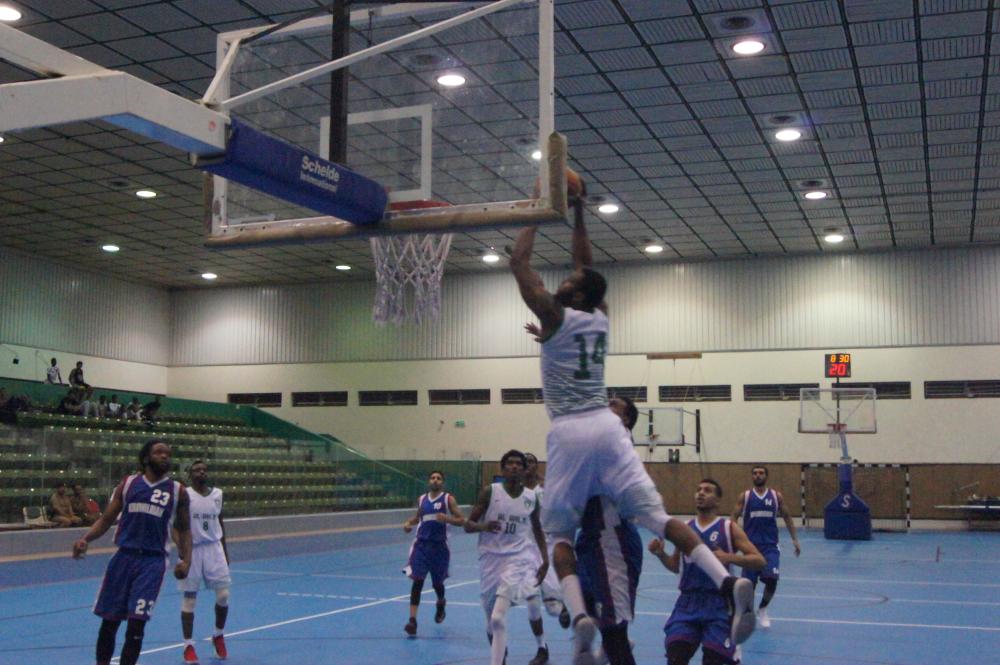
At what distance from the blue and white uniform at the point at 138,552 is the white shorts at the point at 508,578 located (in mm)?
3034

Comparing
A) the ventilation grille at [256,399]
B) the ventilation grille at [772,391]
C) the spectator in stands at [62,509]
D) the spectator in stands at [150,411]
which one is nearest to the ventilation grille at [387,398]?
the ventilation grille at [256,399]

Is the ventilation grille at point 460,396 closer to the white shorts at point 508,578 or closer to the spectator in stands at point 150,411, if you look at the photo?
the spectator in stands at point 150,411

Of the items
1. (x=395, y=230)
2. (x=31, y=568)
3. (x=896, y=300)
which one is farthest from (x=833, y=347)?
(x=395, y=230)

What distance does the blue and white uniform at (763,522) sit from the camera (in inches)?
492

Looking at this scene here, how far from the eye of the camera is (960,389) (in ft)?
90.4

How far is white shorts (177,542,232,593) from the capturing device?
1073cm

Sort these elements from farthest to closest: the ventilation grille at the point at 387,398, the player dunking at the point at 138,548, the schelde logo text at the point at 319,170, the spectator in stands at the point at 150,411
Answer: the ventilation grille at the point at 387,398, the spectator in stands at the point at 150,411, the player dunking at the point at 138,548, the schelde logo text at the point at 319,170

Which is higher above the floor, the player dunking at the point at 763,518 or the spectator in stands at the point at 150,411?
the spectator in stands at the point at 150,411

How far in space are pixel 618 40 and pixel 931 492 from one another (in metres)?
17.6

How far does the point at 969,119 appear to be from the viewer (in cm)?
1864

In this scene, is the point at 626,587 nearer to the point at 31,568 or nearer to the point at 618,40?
the point at 618,40

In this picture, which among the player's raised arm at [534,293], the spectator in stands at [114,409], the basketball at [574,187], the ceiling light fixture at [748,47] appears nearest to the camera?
the player's raised arm at [534,293]

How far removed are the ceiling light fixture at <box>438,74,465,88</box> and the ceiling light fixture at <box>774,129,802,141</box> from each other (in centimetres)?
1264

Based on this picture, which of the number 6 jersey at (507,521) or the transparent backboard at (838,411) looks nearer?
the number 6 jersey at (507,521)
